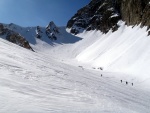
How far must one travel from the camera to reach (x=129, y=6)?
76.4m

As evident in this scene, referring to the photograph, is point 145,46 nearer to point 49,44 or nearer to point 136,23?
point 136,23

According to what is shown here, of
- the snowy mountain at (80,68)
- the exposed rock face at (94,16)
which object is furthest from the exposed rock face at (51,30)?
the exposed rock face at (94,16)

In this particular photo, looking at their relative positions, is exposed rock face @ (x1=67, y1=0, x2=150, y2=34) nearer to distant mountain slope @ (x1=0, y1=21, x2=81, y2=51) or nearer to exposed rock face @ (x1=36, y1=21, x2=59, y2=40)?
distant mountain slope @ (x1=0, y1=21, x2=81, y2=51)

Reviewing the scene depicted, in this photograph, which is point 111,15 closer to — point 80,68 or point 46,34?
point 46,34

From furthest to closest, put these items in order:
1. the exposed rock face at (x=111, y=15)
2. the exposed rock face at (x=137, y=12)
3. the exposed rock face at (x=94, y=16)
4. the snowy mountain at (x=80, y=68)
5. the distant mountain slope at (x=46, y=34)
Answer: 1. the distant mountain slope at (x=46, y=34)
2. the exposed rock face at (x=94, y=16)
3. the exposed rock face at (x=111, y=15)
4. the exposed rock face at (x=137, y=12)
5. the snowy mountain at (x=80, y=68)

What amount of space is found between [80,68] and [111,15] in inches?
2497

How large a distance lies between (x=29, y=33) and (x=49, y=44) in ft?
52.4

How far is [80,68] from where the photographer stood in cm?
3522

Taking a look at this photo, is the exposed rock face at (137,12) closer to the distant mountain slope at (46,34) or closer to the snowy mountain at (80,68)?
the snowy mountain at (80,68)

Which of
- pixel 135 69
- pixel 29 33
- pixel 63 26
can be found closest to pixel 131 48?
pixel 135 69

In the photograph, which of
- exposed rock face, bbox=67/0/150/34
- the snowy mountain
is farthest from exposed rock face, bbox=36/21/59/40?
exposed rock face, bbox=67/0/150/34

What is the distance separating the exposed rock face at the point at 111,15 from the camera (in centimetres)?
6553

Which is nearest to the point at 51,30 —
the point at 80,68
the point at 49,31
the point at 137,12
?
the point at 49,31

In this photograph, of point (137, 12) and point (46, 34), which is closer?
point (137, 12)
